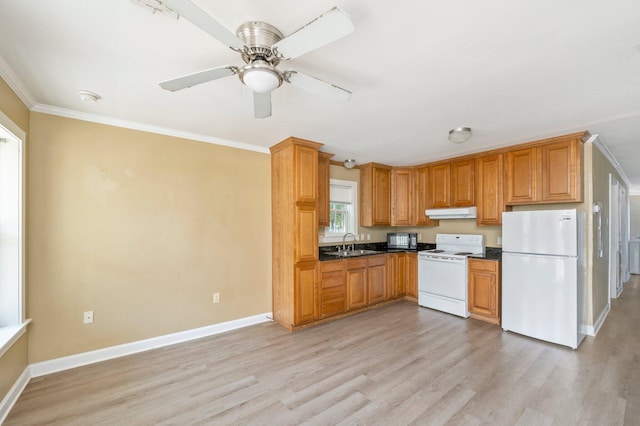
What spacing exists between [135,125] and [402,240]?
15.0 feet

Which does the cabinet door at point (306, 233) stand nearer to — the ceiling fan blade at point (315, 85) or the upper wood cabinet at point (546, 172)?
the ceiling fan blade at point (315, 85)

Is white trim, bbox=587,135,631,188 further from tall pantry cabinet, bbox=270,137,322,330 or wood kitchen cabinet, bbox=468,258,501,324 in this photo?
tall pantry cabinet, bbox=270,137,322,330

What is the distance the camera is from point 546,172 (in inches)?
137

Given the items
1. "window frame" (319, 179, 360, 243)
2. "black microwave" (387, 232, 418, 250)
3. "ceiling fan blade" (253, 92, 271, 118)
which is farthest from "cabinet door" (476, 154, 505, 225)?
"ceiling fan blade" (253, 92, 271, 118)

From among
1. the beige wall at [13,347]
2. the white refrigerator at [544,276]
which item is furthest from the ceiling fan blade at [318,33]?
the white refrigerator at [544,276]

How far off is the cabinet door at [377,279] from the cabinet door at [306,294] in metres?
1.05

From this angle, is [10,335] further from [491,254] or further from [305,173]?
[491,254]

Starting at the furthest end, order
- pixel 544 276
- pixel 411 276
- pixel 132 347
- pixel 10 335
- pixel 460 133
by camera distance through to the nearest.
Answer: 1. pixel 411 276
2. pixel 544 276
3. pixel 460 133
4. pixel 132 347
5. pixel 10 335

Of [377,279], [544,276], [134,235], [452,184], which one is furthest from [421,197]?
[134,235]

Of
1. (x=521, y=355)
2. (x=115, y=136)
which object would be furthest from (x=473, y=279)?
(x=115, y=136)

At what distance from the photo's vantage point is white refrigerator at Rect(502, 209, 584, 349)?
306 centimetres

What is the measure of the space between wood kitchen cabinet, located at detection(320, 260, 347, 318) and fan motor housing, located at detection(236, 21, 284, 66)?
9.12 feet

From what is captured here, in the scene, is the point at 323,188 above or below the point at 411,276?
above

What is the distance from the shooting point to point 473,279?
4023mm
